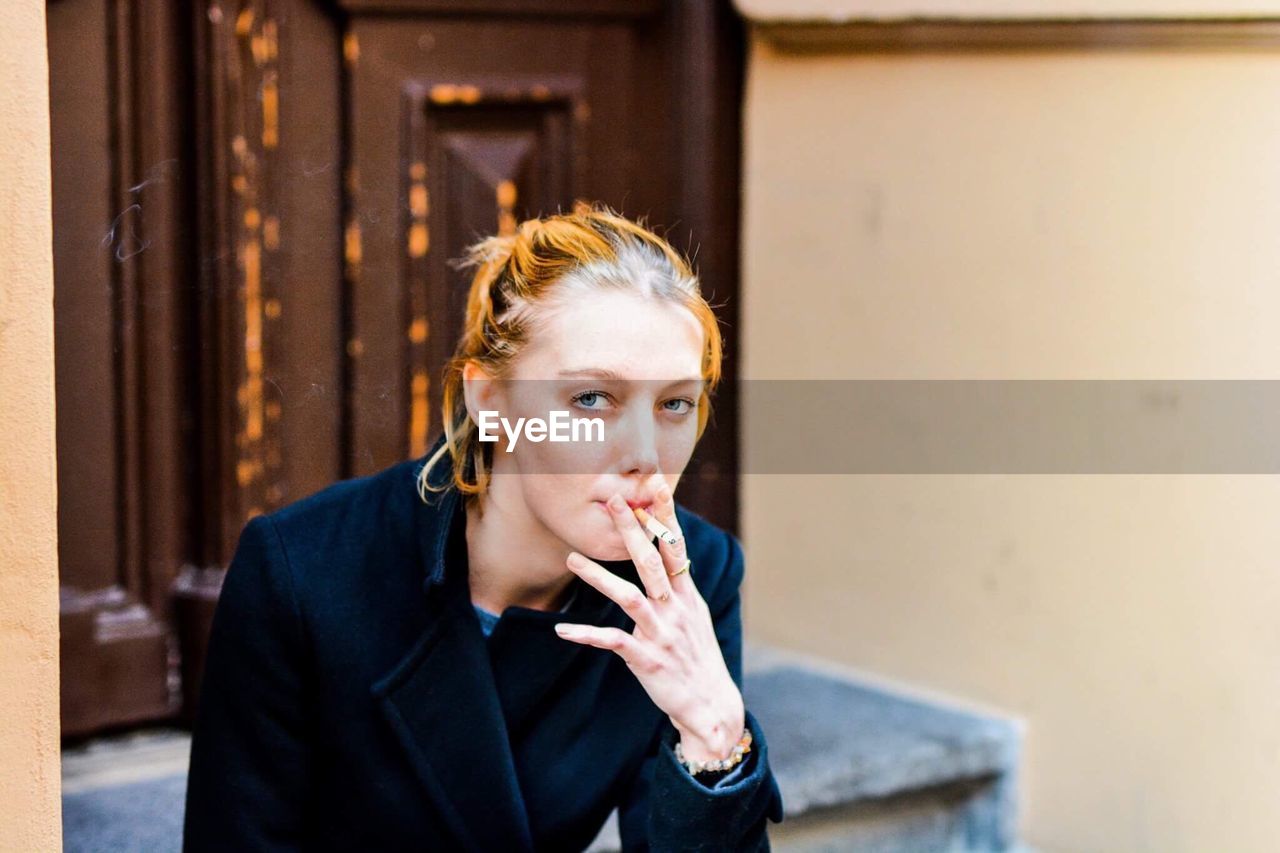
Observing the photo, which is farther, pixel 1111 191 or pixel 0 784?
pixel 1111 191

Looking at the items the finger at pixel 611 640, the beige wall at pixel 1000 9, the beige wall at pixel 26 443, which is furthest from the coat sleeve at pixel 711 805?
the beige wall at pixel 1000 9

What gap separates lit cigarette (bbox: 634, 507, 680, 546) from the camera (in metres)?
1.62

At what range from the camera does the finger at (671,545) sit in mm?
1623

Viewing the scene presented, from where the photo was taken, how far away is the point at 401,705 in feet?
5.99

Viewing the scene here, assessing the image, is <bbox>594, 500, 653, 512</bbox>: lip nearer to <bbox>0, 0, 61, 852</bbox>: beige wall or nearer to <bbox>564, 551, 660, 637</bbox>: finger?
<bbox>564, 551, 660, 637</bbox>: finger

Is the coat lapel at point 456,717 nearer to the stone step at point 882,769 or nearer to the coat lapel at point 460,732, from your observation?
the coat lapel at point 460,732

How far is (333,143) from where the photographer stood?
2.71 m

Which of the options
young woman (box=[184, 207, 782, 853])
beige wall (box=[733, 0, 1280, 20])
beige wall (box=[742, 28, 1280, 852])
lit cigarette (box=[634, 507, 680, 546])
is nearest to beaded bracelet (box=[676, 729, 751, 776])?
young woman (box=[184, 207, 782, 853])

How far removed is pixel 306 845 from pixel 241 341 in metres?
1.05

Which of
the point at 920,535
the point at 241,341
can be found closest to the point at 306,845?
the point at 241,341

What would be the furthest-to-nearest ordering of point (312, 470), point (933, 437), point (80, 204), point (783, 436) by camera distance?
1. point (783, 436)
2. point (933, 437)
3. point (312, 470)
4. point (80, 204)

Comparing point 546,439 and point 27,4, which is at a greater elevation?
point 27,4

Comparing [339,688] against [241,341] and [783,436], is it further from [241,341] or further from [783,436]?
[783,436]

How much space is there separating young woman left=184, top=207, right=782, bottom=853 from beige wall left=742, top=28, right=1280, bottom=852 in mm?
1170
